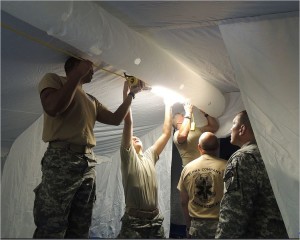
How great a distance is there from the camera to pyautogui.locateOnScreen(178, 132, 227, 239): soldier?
7.78 ft

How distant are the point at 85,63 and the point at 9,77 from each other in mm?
590

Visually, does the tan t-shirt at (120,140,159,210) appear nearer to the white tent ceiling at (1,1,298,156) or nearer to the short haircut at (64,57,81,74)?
the white tent ceiling at (1,1,298,156)

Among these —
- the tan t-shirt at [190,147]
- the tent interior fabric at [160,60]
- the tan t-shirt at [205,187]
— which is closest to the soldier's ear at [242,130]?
the tent interior fabric at [160,60]

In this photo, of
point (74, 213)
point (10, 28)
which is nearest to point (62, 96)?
point (10, 28)

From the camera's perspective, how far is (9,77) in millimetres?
1938

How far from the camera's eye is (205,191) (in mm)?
2414

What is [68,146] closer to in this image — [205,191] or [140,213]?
[140,213]

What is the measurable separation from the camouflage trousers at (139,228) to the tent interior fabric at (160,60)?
2.30ft

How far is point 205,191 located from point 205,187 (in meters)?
0.03

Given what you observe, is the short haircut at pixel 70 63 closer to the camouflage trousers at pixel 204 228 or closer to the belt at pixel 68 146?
the belt at pixel 68 146

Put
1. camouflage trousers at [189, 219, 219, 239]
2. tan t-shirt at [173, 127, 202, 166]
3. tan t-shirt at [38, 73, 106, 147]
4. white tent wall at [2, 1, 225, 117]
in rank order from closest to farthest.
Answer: white tent wall at [2, 1, 225, 117] → tan t-shirt at [38, 73, 106, 147] → camouflage trousers at [189, 219, 219, 239] → tan t-shirt at [173, 127, 202, 166]

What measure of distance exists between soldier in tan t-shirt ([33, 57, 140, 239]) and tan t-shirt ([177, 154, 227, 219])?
40.2 inches

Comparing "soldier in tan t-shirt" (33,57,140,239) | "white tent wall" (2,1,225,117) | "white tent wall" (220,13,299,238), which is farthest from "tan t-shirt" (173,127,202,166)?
"white tent wall" (220,13,299,238)

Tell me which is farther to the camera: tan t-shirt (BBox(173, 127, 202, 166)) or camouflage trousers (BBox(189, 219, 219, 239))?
tan t-shirt (BBox(173, 127, 202, 166))
